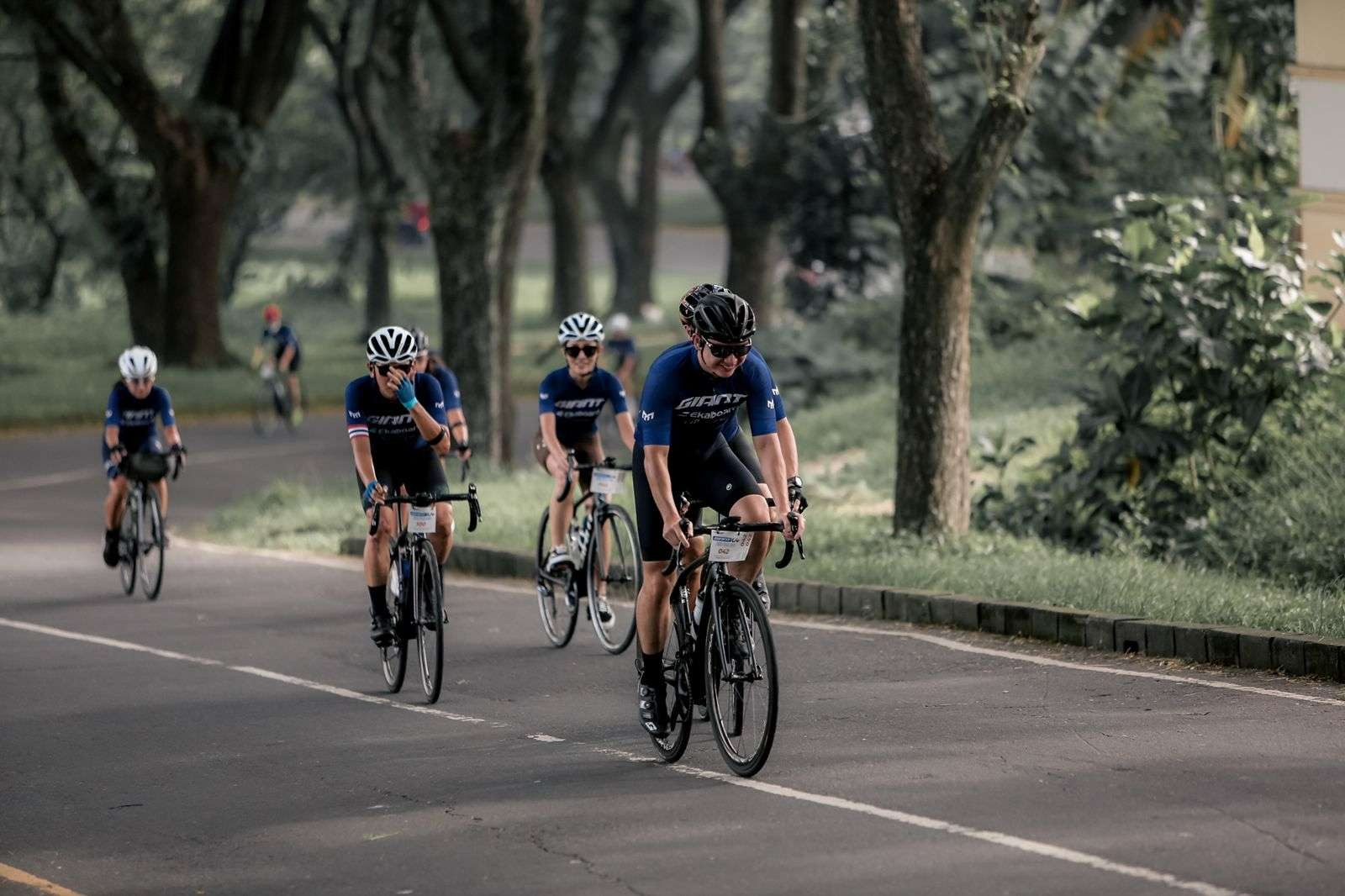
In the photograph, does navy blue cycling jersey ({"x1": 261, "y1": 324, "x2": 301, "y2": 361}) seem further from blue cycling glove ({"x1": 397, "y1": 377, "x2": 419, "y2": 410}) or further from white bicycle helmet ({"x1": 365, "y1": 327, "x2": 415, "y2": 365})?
blue cycling glove ({"x1": 397, "y1": 377, "x2": 419, "y2": 410})

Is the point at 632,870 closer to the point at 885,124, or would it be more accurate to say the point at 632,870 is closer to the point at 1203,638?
the point at 1203,638

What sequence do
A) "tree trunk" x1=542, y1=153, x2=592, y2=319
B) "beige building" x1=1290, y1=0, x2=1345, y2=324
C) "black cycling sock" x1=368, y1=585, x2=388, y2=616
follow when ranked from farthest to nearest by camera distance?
"tree trunk" x1=542, y1=153, x2=592, y2=319, "beige building" x1=1290, y1=0, x2=1345, y2=324, "black cycling sock" x1=368, y1=585, x2=388, y2=616

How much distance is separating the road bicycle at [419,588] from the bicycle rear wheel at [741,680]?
2.42 m

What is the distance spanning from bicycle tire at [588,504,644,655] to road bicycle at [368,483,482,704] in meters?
1.42

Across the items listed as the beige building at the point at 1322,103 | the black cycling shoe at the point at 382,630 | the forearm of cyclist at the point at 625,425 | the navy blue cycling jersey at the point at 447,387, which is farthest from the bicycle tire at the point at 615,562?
the beige building at the point at 1322,103

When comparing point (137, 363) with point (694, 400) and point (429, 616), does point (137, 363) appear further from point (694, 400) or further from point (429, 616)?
point (694, 400)

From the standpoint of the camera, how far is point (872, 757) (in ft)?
31.2

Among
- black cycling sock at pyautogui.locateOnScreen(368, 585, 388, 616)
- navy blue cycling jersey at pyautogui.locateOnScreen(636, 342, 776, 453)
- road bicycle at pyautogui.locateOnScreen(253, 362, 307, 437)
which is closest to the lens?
navy blue cycling jersey at pyautogui.locateOnScreen(636, 342, 776, 453)

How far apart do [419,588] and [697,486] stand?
8.44 feet

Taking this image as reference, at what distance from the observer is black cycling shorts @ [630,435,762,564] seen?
953 centimetres

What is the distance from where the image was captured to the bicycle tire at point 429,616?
37.6ft

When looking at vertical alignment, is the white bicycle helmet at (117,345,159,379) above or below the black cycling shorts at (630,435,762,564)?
above

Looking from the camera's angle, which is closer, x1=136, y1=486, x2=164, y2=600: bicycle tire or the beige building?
x1=136, y1=486, x2=164, y2=600: bicycle tire

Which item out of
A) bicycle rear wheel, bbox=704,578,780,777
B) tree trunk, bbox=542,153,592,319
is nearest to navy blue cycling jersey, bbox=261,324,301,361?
tree trunk, bbox=542,153,592,319
